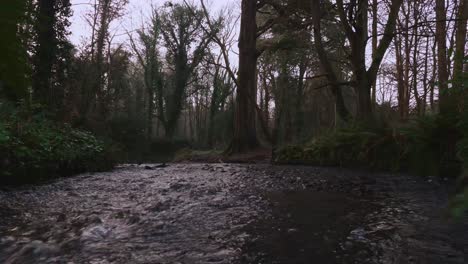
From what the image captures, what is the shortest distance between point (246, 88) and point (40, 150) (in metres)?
9.77

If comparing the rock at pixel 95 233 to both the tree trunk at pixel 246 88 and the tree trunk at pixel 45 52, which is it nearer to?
the tree trunk at pixel 45 52

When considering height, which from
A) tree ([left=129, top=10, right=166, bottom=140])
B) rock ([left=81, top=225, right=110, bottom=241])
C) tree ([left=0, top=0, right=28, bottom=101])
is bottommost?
rock ([left=81, top=225, right=110, bottom=241])

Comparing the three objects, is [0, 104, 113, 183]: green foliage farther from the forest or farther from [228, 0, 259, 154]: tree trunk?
[228, 0, 259, 154]: tree trunk

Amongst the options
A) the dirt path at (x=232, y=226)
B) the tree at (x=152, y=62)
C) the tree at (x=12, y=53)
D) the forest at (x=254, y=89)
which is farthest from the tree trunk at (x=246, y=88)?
the tree at (x=152, y=62)

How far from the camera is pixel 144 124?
24.3 meters

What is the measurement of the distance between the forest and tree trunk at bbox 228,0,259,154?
48 mm

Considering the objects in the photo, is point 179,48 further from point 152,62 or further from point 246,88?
point 246,88

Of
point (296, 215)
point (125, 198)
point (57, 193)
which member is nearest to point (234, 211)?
point (296, 215)

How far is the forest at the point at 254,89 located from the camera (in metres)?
6.52

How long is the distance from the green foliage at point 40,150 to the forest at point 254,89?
3cm

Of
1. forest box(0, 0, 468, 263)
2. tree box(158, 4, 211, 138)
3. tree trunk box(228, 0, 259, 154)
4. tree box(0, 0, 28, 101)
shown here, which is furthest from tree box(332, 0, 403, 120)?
tree box(158, 4, 211, 138)

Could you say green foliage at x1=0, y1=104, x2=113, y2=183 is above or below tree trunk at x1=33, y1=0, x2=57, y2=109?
below

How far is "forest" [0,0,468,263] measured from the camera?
652cm

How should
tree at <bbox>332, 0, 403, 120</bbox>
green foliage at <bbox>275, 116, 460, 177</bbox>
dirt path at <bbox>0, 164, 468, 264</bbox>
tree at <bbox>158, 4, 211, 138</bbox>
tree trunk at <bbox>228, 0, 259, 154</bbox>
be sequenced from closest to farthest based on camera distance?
dirt path at <bbox>0, 164, 468, 264</bbox>
green foliage at <bbox>275, 116, 460, 177</bbox>
tree at <bbox>332, 0, 403, 120</bbox>
tree trunk at <bbox>228, 0, 259, 154</bbox>
tree at <bbox>158, 4, 211, 138</bbox>
